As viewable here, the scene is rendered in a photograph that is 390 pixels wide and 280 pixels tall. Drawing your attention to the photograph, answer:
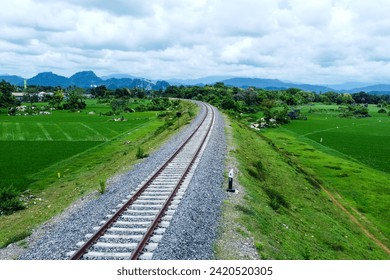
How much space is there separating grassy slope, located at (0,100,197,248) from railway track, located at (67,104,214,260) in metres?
4.47

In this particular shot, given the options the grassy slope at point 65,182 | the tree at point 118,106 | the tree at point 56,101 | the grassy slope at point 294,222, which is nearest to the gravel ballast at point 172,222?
the grassy slope at point 294,222

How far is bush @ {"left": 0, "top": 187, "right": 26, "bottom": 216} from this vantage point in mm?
23906

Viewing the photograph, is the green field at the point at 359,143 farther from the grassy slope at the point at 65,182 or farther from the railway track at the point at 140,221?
the railway track at the point at 140,221

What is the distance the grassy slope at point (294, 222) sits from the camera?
1608 centimetres

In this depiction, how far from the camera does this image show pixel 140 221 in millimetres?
14750

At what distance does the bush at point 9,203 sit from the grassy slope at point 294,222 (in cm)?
1600

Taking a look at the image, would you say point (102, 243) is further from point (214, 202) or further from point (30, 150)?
point (30, 150)

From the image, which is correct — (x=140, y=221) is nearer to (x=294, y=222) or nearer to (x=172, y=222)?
(x=172, y=222)

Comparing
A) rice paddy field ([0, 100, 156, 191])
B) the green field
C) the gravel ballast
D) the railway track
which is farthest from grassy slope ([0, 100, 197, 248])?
the green field

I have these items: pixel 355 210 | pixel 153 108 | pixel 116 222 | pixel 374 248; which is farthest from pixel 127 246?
pixel 153 108

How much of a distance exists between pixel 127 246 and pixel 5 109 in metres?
129

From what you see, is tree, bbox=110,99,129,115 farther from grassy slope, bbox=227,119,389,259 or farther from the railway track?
the railway track

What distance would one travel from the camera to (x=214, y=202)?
17.6 m

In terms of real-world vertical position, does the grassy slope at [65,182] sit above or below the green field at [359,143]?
above
